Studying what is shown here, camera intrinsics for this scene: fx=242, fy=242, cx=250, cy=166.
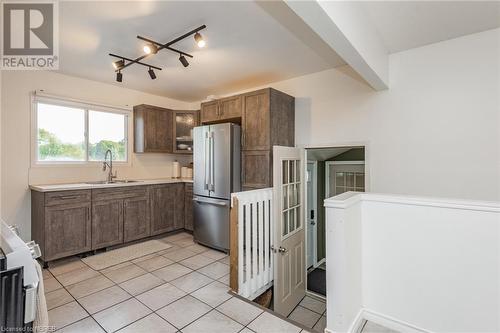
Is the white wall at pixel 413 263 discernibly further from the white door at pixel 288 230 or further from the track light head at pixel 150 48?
the track light head at pixel 150 48

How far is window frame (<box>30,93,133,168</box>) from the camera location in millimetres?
3422

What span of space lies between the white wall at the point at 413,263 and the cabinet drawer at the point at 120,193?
3176mm

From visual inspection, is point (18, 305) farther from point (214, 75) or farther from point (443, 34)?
point (443, 34)

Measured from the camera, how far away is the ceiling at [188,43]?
2125mm

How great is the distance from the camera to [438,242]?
71.1 inches

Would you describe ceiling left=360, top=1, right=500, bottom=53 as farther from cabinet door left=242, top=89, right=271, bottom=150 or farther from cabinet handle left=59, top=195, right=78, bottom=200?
cabinet handle left=59, top=195, right=78, bottom=200

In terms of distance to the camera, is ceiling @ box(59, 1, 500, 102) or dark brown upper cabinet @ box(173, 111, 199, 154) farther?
dark brown upper cabinet @ box(173, 111, 199, 154)

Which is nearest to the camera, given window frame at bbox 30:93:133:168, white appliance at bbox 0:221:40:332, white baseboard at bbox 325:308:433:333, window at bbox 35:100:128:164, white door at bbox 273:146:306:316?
white appliance at bbox 0:221:40:332

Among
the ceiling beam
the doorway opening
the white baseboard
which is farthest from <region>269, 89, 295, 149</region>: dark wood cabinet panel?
the white baseboard

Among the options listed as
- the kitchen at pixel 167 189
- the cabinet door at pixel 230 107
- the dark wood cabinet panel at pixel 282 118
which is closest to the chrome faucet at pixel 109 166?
the kitchen at pixel 167 189

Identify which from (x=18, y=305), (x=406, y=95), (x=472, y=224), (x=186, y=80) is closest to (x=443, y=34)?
(x=406, y=95)

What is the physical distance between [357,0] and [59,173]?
4357mm

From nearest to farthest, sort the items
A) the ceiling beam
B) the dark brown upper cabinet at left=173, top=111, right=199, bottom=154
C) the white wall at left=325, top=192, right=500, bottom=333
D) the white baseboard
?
the ceiling beam < the white wall at left=325, top=192, right=500, bottom=333 < the white baseboard < the dark brown upper cabinet at left=173, top=111, right=199, bottom=154

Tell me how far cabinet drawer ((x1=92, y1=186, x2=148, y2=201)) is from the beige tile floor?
2.95 feet
